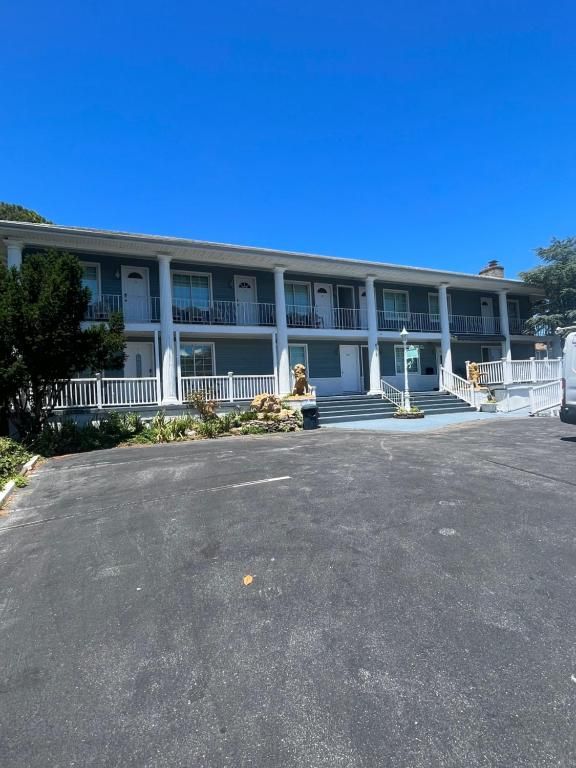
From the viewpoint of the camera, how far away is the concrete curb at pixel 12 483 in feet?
21.5

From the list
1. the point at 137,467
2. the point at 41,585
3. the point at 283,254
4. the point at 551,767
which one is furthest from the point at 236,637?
the point at 283,254

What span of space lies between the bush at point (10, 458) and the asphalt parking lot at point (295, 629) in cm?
289

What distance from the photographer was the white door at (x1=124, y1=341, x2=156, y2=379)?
16391mm

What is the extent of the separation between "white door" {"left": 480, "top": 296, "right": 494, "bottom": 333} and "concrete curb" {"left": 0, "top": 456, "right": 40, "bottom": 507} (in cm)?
2125

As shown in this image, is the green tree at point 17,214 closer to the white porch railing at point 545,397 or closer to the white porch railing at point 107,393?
the white porch railing at point 107,393

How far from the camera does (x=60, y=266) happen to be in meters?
10.9

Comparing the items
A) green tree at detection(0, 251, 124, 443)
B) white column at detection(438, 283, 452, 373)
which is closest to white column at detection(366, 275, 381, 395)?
white column at detection(438, 283, 452, 373)

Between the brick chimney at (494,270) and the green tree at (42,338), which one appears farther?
the brick chimney at (494,270)

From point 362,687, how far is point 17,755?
159cm

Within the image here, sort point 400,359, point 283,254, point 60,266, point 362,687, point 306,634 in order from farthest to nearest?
point 400,359, point 283,254, point 60,266, point 306,634, point 362,687

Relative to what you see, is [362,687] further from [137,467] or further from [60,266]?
[60,266]

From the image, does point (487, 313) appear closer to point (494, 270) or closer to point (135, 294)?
point (494, 270)

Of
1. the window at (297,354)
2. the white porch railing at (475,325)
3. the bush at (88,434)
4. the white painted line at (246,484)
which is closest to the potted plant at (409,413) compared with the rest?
the window at (297,354)

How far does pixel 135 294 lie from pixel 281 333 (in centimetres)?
572
